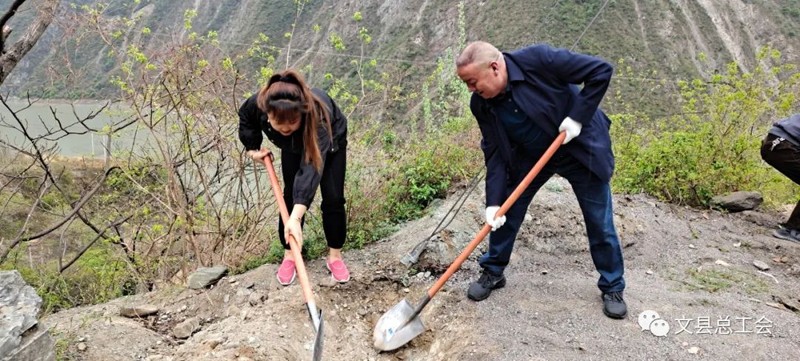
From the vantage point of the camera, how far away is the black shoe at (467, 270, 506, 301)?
2996 mm

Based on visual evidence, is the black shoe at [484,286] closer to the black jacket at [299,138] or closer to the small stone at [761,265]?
the black jacket at [299,138]

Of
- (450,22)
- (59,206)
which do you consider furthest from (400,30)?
(59,206)

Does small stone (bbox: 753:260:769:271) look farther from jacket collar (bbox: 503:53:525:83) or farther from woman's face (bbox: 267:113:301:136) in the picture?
woman's face (bbox: 267:113:301:136)

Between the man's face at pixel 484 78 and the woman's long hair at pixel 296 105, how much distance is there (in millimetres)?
763

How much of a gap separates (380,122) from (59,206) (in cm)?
584

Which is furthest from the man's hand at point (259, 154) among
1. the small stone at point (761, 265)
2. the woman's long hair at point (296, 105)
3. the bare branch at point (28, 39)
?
the bare branch at point (28, 39)

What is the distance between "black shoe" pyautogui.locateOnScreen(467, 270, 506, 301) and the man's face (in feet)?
4.02

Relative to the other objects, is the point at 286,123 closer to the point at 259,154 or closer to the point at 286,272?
the point at 259,154

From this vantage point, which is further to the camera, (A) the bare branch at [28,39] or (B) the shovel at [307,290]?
(A) the bare branch at [28,39]

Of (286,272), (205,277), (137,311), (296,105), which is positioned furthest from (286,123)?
(137,311)

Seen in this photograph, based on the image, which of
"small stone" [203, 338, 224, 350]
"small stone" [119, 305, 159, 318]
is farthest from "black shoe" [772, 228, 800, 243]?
"small stone" [119, 305, 159, 318]

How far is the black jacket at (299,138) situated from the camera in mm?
2551

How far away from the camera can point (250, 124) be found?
9.57ft

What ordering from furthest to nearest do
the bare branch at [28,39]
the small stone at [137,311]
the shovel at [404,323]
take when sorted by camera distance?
1. the bare branch at [28,39]
2. the small stone at [137,311]
3. the shovel at [404,323]
